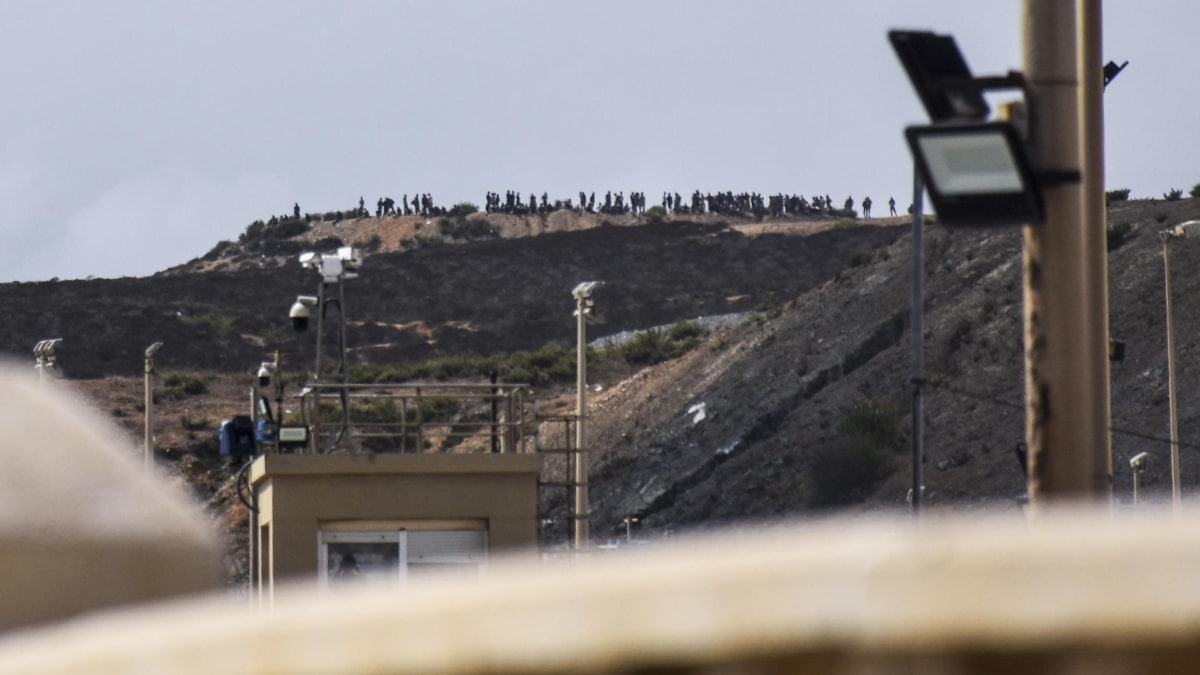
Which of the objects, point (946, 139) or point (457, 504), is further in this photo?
point (457, 504)

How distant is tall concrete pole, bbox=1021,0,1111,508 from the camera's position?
562 centimetres

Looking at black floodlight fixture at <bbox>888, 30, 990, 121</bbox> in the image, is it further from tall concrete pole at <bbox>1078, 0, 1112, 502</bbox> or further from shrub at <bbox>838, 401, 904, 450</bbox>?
shrub at <bbox>838, 401, 904, 450</bbox>

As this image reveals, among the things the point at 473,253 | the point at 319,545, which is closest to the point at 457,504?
the point at 319,545

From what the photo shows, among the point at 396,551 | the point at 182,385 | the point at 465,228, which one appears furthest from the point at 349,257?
the point at 465,228

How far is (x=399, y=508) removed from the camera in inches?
827

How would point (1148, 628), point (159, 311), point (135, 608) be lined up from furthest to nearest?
point (159, 311), point (135, 608), point (1148, 628)

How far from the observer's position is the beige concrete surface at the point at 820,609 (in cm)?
133

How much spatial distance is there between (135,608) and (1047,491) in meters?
2.76

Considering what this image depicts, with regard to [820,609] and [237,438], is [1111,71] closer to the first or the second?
[820,609]

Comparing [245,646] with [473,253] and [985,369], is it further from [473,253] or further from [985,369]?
[473,253]

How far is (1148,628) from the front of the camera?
131cm

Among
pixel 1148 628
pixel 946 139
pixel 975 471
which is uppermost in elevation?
pixel 946 139

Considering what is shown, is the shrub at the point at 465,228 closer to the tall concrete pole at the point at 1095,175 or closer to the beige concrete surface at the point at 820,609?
the tall concrete pole at the point at 1095,175

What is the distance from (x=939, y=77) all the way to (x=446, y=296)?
96887mm
